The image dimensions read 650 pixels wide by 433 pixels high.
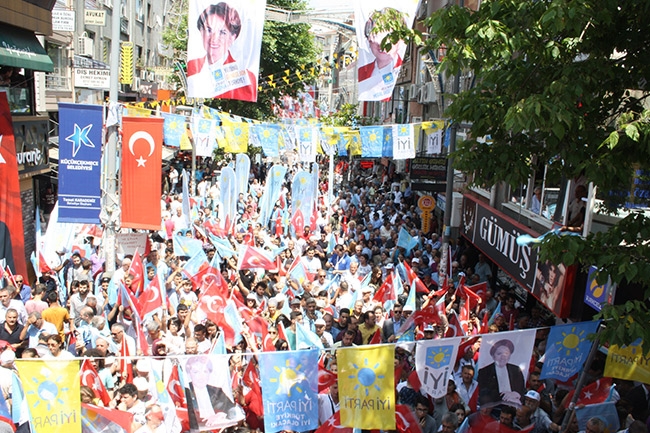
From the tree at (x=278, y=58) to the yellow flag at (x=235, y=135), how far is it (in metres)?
16.8

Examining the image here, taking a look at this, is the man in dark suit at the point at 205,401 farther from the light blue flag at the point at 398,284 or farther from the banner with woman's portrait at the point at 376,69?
the banner with woman's portrait at the point at 376,69

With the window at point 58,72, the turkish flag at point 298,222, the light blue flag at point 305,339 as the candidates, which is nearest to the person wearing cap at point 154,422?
the light blue flag at point 305,339

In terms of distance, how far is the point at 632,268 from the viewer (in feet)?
18.6

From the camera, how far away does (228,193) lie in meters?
17.6

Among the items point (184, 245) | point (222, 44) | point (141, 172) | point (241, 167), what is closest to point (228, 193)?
point (241, 167)

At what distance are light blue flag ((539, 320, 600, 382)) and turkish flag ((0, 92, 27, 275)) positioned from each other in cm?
1086

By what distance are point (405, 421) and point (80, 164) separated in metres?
7.64

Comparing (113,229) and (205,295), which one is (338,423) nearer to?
(205,295)

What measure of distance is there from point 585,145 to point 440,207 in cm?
1458

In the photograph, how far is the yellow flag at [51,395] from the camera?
699 centimetres

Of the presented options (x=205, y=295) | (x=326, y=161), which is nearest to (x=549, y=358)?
(x=205, y=295)

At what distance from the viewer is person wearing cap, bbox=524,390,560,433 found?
7496 mm

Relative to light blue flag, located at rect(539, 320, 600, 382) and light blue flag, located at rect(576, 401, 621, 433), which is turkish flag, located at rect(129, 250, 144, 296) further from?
light blue flag, located at rect(576, 401, 621, 433)

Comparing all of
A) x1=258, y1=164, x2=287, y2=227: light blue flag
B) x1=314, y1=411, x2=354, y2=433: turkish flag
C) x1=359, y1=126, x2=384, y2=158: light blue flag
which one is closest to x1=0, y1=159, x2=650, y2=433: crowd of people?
x1=314, y1=411, x2=354, y2=433: turkish flag
